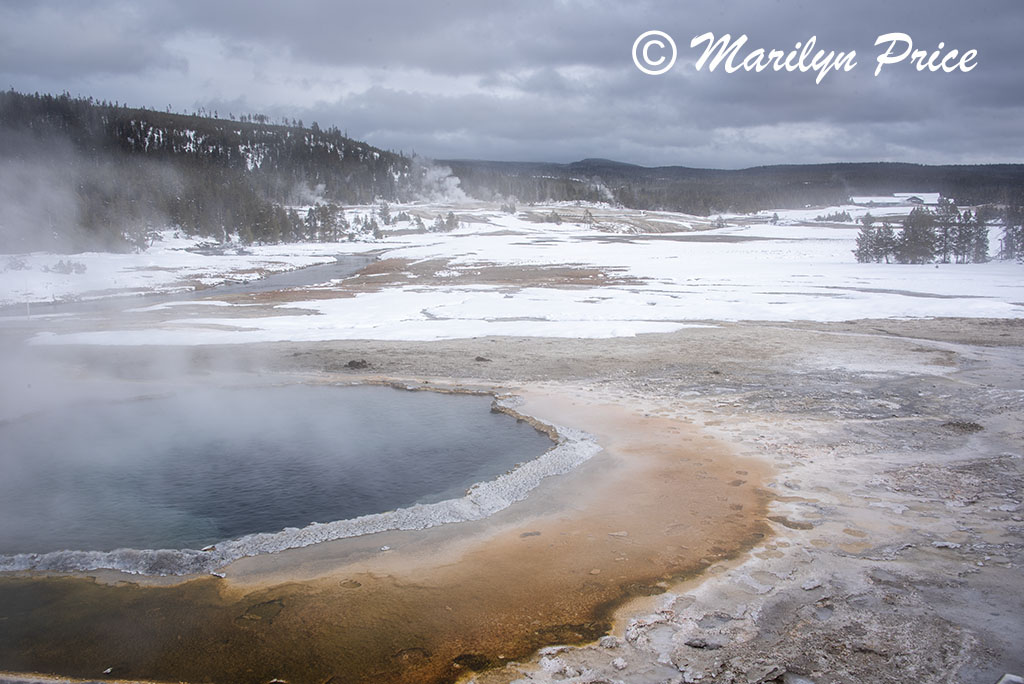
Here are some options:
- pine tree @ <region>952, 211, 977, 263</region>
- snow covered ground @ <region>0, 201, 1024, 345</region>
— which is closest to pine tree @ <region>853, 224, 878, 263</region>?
snow covered ground @ <region>0, 201, 1024, 345</region>

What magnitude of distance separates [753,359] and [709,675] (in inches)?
447

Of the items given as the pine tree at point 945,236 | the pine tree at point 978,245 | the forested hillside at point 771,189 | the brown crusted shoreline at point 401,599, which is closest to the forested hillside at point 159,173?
the forested hillside at point 771,189

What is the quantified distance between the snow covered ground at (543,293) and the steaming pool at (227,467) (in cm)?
649

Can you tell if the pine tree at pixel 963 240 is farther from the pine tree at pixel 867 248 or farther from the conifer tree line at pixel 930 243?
the pine tree at pixel 867 248

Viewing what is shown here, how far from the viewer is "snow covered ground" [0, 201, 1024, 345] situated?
19.8 meters

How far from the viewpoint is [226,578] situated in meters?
6.08

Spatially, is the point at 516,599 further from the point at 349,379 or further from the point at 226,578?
the point at 349,379

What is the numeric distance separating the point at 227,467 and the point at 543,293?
1975 cm

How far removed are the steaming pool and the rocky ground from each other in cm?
236

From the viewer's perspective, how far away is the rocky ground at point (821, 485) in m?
4.71

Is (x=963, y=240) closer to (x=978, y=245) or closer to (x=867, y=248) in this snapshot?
(x=978, y=245)

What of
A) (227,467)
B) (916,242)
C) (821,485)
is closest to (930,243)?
(916,242)

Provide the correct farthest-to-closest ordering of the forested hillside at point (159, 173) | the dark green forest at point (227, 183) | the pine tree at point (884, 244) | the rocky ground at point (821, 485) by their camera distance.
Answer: the dark green forest at point (227, 183), the forested hillside at point (159, 173), the pine tree at point (884, 244), the rocky ground at point (821, 485)

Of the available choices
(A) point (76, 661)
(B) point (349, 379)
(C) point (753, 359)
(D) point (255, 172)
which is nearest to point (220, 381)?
(B) point (349, 379)
